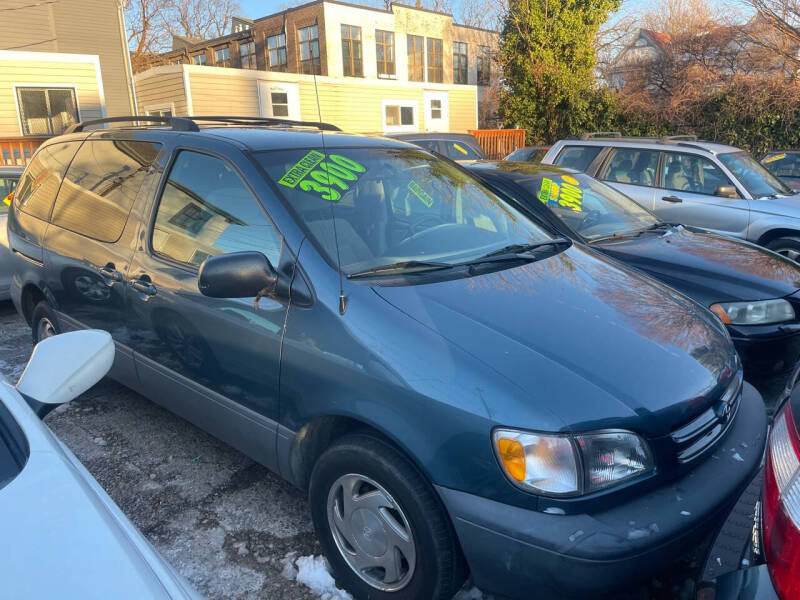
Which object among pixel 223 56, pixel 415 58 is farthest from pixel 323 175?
pixel 223 56

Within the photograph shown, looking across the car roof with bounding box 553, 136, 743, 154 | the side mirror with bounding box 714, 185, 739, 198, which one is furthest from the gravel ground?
the car roof with bounding box 553, 136, 743, 154

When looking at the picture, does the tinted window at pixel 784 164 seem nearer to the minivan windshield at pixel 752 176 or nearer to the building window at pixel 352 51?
the minivan windshield at pixel 752 176

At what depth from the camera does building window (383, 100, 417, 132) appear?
83.2ft

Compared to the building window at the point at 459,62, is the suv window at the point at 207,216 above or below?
below

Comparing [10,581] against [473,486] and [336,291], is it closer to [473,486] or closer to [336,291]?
[473,486]

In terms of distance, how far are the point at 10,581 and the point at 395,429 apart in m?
1.15

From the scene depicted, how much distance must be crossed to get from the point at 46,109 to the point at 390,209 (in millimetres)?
16197

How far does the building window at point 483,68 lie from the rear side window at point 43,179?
34369 mm

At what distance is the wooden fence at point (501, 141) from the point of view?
22123 mm

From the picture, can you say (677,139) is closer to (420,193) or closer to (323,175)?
(420,193)

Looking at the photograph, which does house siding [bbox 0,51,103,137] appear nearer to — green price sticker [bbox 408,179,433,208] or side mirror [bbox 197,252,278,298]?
green price sticker [bbox 408,179,433,208]

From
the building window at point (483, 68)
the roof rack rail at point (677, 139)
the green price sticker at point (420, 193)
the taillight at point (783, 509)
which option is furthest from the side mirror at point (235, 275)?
the building window at point (483, 68)

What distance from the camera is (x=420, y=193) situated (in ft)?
10.6

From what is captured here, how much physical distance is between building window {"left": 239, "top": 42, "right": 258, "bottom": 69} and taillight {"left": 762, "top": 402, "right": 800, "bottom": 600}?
3608 cm
